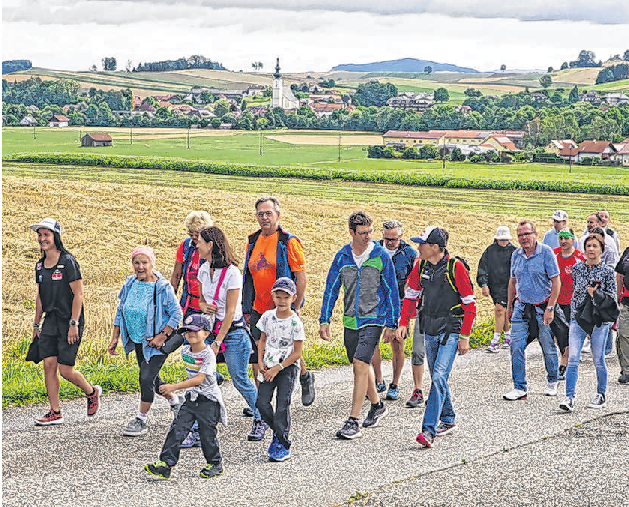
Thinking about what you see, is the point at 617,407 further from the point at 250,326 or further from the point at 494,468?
the point at 250,326

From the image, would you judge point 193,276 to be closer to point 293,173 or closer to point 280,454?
point 280,454

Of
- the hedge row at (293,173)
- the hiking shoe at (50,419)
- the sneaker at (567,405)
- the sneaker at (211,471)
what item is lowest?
the hedge row at (293,173)

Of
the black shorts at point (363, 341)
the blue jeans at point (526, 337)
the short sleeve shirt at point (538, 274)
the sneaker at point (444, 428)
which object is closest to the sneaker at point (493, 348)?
the blue jeans at point (526, 337)

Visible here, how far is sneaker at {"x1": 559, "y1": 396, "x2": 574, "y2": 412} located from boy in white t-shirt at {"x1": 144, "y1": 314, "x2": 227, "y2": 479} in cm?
414

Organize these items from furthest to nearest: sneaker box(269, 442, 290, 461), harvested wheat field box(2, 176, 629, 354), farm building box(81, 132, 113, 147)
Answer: farm building box(81, 132, 113, 147)
harvested wheat field box(2, 176, 629, 354)
sneaker box(269, 442, 290, 461)

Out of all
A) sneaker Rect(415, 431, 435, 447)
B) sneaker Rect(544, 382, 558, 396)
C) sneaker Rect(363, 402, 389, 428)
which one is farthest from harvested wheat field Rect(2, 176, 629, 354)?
sneaker Rect(415, 431, 435, 447)

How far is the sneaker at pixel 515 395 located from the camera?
10.6 metres

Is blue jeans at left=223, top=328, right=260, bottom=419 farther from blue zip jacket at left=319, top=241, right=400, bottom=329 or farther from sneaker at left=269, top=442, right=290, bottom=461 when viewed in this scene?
blue zip jacket at left=319, top=241, right=400, bottom=329

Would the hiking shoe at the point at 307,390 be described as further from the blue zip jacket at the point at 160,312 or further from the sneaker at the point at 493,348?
the sneaker at the point at 493,348

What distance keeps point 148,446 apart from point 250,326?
1.84 metres

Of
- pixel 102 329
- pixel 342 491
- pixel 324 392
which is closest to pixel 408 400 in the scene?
pixel 324 392

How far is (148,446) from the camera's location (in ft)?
28.0

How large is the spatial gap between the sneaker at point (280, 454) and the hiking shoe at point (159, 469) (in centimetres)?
103

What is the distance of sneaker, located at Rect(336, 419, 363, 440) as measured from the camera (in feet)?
29.2
